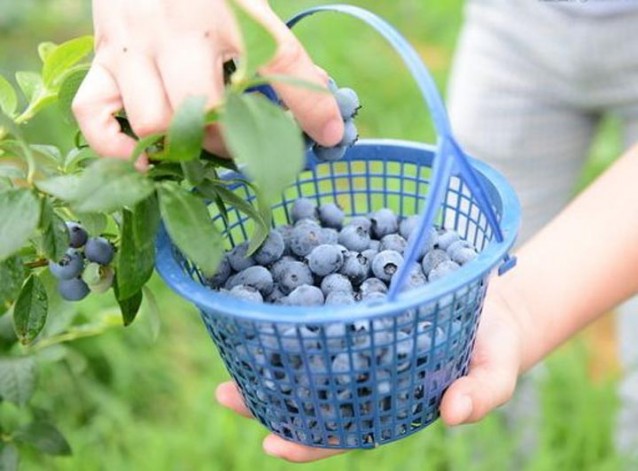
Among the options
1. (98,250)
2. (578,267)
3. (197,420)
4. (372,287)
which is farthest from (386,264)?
(197,420)

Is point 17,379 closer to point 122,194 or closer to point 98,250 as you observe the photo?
point 98,250

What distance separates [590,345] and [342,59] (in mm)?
1243

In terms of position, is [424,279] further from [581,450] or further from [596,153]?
[596,153]

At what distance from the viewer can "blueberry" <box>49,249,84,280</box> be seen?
90 centimetres

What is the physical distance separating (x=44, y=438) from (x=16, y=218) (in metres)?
0.44

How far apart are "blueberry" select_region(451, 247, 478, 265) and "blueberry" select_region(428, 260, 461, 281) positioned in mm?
14

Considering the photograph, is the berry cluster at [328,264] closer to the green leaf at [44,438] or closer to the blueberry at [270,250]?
the blueberry at [270,250]

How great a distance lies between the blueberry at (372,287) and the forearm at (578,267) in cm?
32

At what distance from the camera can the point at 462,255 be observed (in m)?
0.92

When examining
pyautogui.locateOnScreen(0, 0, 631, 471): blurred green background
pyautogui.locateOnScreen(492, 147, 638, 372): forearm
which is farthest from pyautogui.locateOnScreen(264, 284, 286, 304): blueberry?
pyautogui.locateOnScreen(0, 0, 631, 471): blurred green background

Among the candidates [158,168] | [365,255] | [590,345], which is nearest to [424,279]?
[365,255]

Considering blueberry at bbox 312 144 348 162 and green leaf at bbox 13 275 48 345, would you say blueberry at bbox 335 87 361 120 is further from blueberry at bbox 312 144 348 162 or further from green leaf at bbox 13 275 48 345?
green leaf at bbox 13 275 48 345

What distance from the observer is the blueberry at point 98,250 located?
91 centimetres

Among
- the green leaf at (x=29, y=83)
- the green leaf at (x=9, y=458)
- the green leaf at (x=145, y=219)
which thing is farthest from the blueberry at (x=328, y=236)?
the green leaf at (x=9, y=458)
